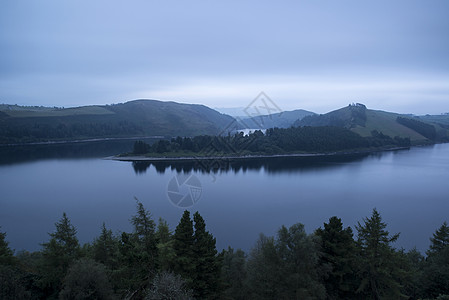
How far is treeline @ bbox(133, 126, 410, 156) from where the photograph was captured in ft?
191

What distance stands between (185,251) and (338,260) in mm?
4956

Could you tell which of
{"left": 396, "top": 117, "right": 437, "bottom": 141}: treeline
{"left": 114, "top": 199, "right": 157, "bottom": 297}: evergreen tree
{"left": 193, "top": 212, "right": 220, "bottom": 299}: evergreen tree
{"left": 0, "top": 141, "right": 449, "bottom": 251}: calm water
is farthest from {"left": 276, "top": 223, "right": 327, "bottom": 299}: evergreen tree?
{"left": 396, "top": 117, "right": 437, "bottom": 141}: treeline

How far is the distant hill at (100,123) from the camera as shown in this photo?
8119 cm

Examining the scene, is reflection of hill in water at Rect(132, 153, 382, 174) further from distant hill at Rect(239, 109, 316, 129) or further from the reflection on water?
distant hill at Rect(239, 109, 316, 129)

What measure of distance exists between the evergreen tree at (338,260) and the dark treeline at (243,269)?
0.03 m

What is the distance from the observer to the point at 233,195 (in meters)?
29.7

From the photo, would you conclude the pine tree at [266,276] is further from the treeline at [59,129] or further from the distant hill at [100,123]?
the treeline at [59,129]

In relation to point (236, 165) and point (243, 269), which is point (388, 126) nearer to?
point (236, 165)

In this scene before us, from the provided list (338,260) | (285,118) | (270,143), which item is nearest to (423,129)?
(270,143)

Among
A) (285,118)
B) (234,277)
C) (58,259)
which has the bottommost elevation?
(234,277)

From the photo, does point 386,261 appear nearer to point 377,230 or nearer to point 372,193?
point 377,230

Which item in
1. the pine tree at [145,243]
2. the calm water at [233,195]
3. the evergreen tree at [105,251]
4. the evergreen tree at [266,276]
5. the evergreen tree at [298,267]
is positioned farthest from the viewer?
the calm water at [233,195]

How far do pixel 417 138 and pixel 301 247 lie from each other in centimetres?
9705

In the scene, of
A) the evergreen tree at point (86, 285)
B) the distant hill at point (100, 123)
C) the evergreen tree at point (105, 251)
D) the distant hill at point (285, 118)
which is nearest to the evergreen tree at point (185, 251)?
the evergreen tree at point (86, 285)
